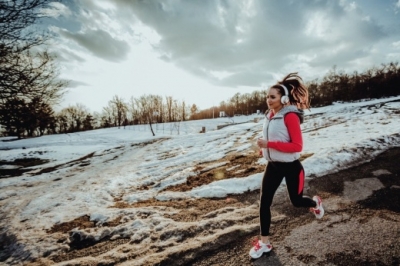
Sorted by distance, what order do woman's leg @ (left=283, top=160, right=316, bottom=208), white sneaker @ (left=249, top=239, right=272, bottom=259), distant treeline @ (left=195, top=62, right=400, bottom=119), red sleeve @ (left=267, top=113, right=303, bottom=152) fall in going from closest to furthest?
red sleeve @ (left=267, top=113, right=303, bottom=152)
woman's leg @ (left=283, top=160, right=316, bottom=208)
white sneaker @ (left=249, top=239, right=272, bottom=259)
distant treeline @ (left=195, top=62, right=400, bottom=119)

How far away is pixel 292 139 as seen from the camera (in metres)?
2.42

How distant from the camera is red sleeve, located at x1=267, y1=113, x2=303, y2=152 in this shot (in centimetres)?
239

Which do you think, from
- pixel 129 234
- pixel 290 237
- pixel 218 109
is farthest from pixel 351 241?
pixel 218 109

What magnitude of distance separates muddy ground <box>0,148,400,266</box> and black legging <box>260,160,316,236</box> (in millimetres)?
535

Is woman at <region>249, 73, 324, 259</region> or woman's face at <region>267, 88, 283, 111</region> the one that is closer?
woman at <region>249, 73, 324, 259</region>

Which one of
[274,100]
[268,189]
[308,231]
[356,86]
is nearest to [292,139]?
[274,100]

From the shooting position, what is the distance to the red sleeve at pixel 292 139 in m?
2.39

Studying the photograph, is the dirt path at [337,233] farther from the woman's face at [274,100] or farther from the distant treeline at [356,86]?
the distant treeline at [356,86]

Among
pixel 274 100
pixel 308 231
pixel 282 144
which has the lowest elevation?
pixel 308 231

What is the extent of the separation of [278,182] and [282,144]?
1.73 feet

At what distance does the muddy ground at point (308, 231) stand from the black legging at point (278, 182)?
1.75ft

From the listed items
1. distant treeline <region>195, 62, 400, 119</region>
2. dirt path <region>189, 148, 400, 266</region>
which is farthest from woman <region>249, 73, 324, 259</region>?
distant treeline <region>195, 62, 400, 119</region>

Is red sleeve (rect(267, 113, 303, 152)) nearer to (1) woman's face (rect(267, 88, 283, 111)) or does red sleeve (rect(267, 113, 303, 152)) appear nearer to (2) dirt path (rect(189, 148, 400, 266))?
(1) woman's face (rect(267, 88, 283, 111))

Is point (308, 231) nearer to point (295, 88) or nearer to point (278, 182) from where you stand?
point (278, 182)
